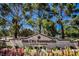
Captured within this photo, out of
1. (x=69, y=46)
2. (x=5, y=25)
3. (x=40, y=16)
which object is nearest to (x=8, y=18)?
(x=5, y=25)

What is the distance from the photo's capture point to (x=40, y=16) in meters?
2.84

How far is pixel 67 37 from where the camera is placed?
9.28 ft

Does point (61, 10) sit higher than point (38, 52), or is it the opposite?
point (61, 10)

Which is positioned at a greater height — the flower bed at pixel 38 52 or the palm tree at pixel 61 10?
the palm tree at pixel 61 10

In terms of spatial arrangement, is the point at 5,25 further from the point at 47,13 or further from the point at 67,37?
the point at 67,37

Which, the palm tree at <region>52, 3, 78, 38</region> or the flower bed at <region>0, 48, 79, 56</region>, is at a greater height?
the palm tree at <region>52, 3, 78, 38</region>

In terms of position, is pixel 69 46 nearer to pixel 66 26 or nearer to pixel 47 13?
pixel 66 26

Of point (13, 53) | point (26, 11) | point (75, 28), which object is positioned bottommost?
point (13, 53)

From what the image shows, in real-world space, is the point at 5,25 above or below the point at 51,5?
below

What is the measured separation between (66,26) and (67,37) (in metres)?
0.11

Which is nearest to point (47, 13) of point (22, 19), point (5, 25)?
point (22, 19)

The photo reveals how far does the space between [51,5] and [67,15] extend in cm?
19

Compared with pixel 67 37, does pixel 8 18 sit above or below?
above

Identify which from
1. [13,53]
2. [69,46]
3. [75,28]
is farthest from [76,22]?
[13,53]
